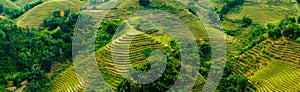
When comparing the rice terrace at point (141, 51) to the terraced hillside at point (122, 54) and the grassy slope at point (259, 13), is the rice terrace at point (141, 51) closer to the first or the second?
the terraced hillside at point (122, 54)

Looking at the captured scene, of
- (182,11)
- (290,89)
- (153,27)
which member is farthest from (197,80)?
(182,11)

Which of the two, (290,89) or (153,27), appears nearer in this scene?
(290,89)

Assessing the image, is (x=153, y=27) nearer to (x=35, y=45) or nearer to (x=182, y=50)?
(x=182, y=50)

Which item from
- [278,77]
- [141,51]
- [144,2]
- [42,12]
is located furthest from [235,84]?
[42,12]

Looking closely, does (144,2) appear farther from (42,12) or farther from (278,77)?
(278,77)

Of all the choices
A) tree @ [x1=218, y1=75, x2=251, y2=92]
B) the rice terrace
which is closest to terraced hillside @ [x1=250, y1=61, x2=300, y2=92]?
the rice terrace

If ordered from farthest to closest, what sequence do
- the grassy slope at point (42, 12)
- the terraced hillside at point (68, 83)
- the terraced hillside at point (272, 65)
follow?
the grassy slope at point (42, 12) → the terraced hillside at point (68, 83) → the terraced hillside at point (272, 65)

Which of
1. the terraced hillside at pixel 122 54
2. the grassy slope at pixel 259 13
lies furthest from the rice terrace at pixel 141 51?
the grassy slope at pixel 259 13
